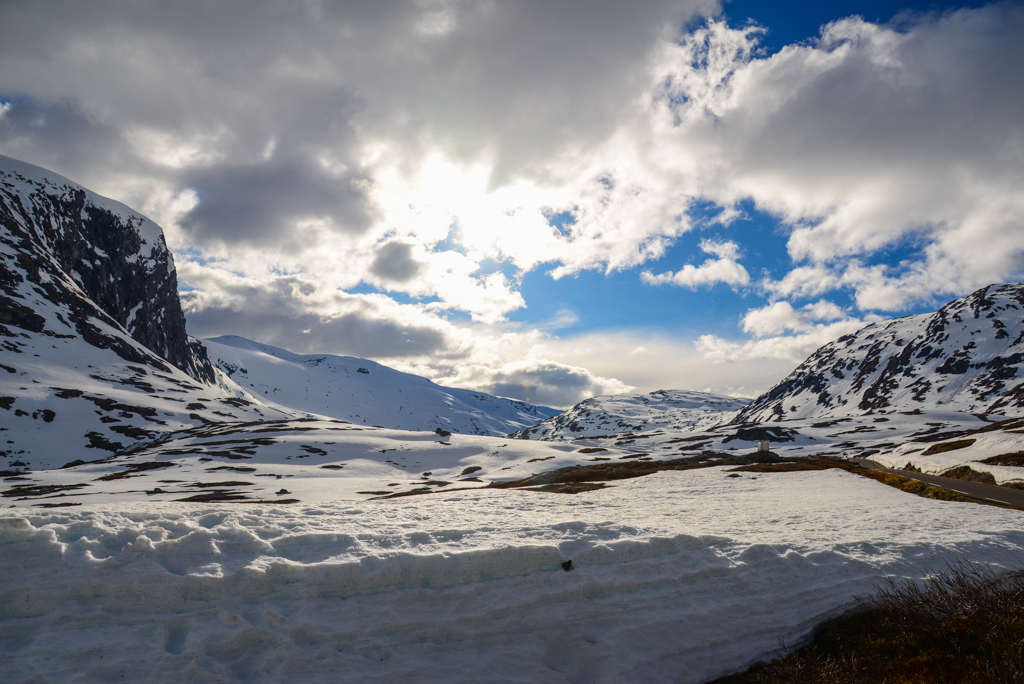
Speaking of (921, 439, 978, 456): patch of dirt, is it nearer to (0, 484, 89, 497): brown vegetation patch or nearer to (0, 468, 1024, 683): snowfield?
(0, 468, 1024, 683): snowfield

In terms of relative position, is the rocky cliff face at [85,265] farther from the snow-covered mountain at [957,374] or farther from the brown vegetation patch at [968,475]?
the snow-covered mountain at [957,374]

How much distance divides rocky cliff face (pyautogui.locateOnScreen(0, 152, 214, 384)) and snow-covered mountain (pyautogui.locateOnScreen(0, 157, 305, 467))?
408 mm

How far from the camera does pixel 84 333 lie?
107625 millimetres

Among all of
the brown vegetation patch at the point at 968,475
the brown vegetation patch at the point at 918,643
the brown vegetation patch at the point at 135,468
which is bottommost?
the brown vegetation patch at the point at 135,468

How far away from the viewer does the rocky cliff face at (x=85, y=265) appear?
109688mm

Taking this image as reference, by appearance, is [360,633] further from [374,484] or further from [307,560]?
[374,484]

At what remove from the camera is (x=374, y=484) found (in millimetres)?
42875

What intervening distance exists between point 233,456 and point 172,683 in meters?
63.1

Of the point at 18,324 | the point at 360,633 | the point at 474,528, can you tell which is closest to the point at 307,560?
the point at 360,633

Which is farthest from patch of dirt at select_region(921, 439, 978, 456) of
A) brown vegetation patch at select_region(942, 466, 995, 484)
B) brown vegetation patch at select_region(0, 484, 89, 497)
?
brown vegetation patch at select_region(0, 484, 89, 497)

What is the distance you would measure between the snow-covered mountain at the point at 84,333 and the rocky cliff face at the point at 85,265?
41 centimetres

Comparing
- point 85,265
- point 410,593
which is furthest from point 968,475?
point 85,265

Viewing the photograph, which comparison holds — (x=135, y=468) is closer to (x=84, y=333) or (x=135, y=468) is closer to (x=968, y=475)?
(x=968, y=475)

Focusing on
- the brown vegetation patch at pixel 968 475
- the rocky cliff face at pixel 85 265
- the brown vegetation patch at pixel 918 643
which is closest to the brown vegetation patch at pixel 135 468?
the brown vegetation patch at pixel 918 643
